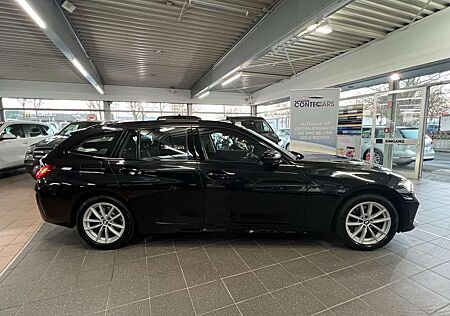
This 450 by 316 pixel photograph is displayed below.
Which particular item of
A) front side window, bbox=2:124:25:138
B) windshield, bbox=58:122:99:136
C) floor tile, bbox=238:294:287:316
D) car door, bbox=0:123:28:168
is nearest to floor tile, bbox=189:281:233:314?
floor tile, bbox=238:294:287:316

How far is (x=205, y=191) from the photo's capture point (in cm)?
260

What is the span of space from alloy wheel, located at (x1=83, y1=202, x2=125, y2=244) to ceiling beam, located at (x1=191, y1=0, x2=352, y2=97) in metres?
3.72

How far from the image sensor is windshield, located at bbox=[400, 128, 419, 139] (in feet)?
19.8

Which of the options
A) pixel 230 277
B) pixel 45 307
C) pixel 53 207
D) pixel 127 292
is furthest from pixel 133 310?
pixel 53 207

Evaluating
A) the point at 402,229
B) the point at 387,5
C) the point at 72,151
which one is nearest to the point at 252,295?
the point at 402,229

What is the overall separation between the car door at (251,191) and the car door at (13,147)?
649 centimetres

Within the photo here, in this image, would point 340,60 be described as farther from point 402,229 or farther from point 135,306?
point 135,306

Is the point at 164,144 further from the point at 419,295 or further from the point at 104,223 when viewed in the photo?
the point at 419,295

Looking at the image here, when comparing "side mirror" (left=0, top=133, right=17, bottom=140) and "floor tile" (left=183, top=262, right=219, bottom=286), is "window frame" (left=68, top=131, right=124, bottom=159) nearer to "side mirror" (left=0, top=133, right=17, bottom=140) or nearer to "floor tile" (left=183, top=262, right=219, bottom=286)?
"floor tile" (left=183, top=262, right=219, bottom=286)

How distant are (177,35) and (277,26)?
241cm

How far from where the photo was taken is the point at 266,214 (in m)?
2.63

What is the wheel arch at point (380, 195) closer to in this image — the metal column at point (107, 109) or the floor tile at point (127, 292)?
the floor tile at point (127, 292)

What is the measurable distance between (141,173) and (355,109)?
6.77 meters

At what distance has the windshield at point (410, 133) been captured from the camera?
6.04m
